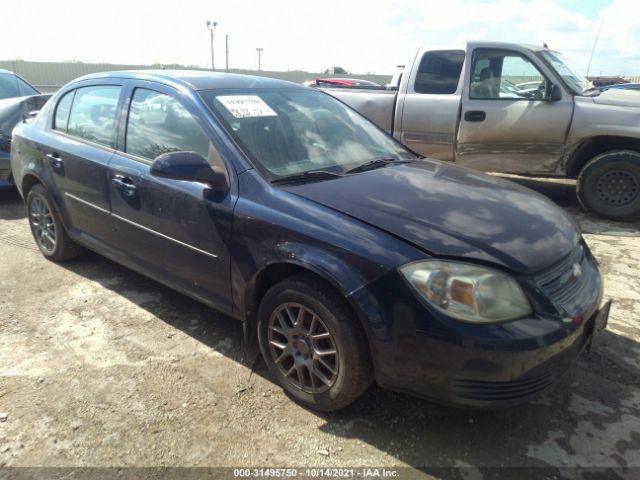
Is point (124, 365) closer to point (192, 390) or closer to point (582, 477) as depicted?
point (192, 390)

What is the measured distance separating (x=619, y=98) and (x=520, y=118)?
108 cm

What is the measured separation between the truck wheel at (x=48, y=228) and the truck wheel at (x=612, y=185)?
5304 mm

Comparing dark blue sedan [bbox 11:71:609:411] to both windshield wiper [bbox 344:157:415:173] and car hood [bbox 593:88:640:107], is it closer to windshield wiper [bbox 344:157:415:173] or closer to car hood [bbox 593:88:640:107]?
windshield wiper [bbox 344:157:415:173]

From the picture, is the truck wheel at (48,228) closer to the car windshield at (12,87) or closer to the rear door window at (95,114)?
the rear door window at (95,114)

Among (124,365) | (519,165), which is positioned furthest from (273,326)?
(519,165)

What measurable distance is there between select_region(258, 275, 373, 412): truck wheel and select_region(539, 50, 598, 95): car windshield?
4.73 metres

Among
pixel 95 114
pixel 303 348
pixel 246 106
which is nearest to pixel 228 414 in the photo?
pixel 303 348

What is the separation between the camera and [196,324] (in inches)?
132

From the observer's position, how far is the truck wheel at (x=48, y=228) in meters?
4.07

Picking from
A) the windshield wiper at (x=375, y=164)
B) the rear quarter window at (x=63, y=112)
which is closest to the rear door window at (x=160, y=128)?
the windshield wiper at (x=375, y=164)

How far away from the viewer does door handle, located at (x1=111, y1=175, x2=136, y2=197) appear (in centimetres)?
311

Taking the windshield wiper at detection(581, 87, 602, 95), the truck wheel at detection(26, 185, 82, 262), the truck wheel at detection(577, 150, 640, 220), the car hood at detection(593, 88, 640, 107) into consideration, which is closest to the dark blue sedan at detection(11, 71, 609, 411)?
the truck wheel at detection(26, 185, 82, 262)

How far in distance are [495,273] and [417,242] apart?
349 millimetres

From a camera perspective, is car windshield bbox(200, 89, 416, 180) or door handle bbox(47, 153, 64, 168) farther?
door handle bbox(47, 153, 64, 168)
